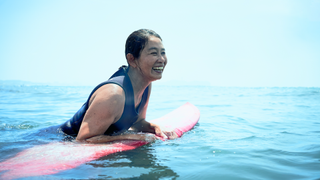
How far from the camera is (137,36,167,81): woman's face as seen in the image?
260 cm

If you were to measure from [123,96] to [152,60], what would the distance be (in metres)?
0.53

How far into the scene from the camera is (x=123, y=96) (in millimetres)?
2402

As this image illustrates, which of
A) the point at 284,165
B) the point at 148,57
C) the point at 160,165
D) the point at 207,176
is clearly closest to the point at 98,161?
the point at 160,165

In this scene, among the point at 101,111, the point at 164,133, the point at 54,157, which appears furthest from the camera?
the point at 164,133

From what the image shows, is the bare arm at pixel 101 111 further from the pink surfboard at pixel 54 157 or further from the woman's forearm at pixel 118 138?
the pink surfboard at pixel 54 157

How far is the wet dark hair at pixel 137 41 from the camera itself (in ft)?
8.55

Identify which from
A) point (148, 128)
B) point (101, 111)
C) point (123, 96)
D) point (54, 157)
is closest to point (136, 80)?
point (123, 96)

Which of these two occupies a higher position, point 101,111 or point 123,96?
point 123,96

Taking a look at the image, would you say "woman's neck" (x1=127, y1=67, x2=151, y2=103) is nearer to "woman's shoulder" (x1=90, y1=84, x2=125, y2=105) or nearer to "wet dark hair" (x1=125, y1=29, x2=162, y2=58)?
"wet dark hair" (x1=125, y1=29, x2=162, y2=58)

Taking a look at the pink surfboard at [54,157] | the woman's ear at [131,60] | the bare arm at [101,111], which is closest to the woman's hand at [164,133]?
the pink surfboard at [54,157]

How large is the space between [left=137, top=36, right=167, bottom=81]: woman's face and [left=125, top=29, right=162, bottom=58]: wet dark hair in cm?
4

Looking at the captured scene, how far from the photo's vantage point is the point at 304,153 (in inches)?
102

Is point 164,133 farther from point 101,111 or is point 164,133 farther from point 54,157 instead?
point 54,157

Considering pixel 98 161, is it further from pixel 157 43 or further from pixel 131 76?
pixel 157 43
